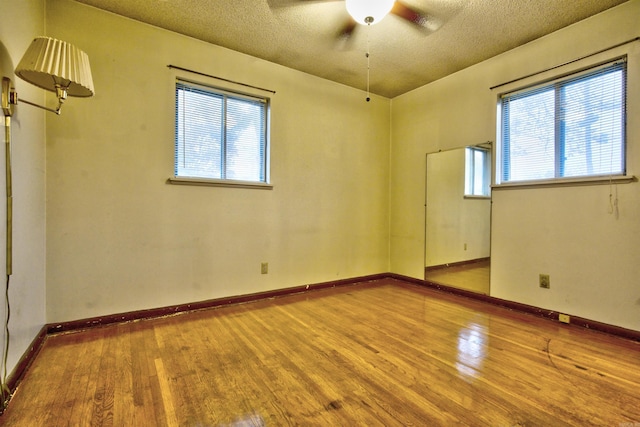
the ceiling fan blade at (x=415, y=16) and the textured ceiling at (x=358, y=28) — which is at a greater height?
the textured ceiling at (x=358, y=28)

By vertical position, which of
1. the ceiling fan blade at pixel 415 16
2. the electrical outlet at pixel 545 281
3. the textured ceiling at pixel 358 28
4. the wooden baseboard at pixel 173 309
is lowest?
the wooden baseboard at pixel 173 309

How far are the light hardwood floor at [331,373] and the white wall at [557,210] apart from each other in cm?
33

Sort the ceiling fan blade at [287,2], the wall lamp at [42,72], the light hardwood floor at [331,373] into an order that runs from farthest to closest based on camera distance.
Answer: the ceiling fan blade at [287,2] < the wall lamp at [42,72] < the light hardwood floor at [331,373]

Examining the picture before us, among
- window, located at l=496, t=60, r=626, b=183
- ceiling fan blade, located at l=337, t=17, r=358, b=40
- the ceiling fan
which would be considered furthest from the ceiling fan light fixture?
window, located at l=496, t=60, r=626, b=183

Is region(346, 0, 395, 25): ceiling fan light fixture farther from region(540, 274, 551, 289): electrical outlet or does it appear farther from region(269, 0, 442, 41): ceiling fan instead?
region(540, 274, 551, 289): electrical outlet

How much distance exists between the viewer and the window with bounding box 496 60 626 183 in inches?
98.0

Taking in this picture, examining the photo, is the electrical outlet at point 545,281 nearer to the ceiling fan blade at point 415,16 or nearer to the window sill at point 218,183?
the ceiling fan blade at point 415,16

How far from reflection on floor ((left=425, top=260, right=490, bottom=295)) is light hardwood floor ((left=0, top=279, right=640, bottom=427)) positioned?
58 cm

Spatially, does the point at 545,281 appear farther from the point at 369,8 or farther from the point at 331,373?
the point at 369,8

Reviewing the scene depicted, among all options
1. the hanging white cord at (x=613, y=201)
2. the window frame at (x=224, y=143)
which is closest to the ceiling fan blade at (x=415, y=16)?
the window frame at (x=224, y=143)

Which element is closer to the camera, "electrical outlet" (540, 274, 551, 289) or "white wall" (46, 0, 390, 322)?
"white wall" (46, 0, 390, 322)

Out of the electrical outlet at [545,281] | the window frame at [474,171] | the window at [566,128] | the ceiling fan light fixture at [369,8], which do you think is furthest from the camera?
the window frame at [474,171]

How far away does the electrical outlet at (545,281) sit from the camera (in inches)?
112

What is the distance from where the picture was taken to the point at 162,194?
9.18 ft
